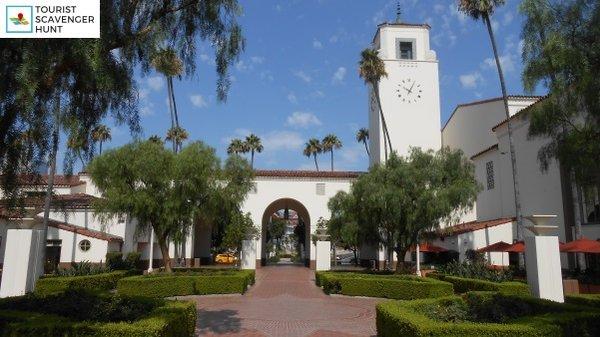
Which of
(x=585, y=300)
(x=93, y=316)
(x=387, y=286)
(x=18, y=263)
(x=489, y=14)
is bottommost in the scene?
(x=387, y=286)

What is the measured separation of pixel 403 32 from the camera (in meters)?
42.5

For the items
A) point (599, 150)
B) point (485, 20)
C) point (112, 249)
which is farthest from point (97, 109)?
point (112, 249)

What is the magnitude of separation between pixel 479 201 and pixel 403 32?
16682 mm

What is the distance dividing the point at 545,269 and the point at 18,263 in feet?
42.5

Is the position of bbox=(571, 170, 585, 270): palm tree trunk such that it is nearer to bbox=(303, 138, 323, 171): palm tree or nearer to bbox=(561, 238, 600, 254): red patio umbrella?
bbox=(561, 238, 600, 254): red patio umbrella

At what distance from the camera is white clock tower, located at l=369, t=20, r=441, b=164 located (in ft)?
136

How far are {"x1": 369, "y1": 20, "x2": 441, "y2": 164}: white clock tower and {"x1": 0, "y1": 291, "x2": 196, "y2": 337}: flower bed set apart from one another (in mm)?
33510

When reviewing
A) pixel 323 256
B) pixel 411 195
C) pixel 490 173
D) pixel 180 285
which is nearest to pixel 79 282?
pixel 180 285

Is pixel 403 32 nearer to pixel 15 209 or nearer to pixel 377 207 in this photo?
pixel 377 207

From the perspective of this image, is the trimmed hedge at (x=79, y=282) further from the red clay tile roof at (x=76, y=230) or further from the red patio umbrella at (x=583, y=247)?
the red patio umbrella at (x=583, y=247)

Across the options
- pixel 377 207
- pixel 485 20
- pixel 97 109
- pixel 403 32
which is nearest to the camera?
pixel 97 109

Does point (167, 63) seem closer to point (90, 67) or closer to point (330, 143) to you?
point (90, 67)

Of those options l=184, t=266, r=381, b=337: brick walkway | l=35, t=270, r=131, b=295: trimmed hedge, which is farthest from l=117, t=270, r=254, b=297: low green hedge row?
l=35, t=270, r=131, b=295: trimmed hedge

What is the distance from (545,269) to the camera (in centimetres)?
1182
